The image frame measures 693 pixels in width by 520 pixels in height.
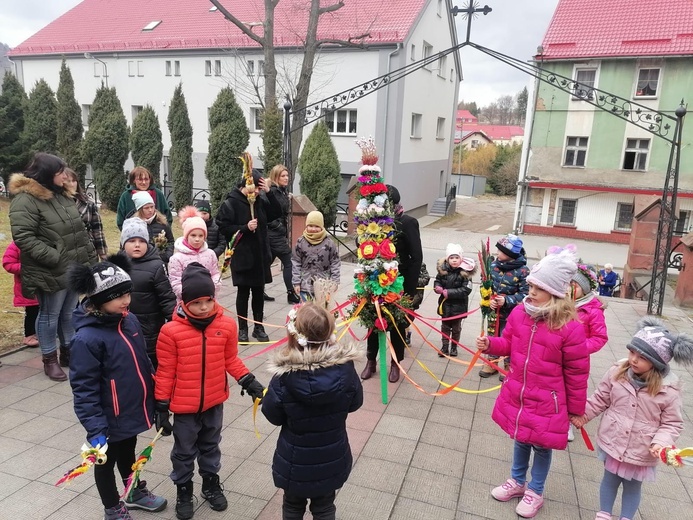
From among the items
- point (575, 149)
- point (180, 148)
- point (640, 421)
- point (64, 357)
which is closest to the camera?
point (640, 421)

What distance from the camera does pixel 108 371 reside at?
2832 millimetres

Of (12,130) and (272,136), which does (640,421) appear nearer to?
(272,136)

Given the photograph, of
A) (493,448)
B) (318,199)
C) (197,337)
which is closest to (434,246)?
(318,199)

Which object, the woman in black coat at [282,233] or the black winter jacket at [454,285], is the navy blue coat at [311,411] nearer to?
the black winter jacket at [454,285]

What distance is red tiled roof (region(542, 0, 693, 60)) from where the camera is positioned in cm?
2022

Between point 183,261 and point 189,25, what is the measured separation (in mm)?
23855

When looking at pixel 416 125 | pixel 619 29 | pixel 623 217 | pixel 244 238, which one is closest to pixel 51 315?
pixel 244 238

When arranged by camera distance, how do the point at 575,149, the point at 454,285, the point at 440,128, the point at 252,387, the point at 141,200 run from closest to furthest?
the point at 252,387, the point at 141,200, the point at 454,285, the point at 575,149, the point at 440,128

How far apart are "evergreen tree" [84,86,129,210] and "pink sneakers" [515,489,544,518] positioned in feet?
61.1

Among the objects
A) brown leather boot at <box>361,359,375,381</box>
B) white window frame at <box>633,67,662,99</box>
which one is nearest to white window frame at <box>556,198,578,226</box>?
white window frame at <box>633,67,662,99</box>

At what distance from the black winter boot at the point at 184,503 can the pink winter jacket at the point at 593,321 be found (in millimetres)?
3026

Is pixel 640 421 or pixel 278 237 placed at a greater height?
pixel 278 237

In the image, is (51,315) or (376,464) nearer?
(376,464)

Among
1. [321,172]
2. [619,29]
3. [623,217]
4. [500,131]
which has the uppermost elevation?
[619,29]
